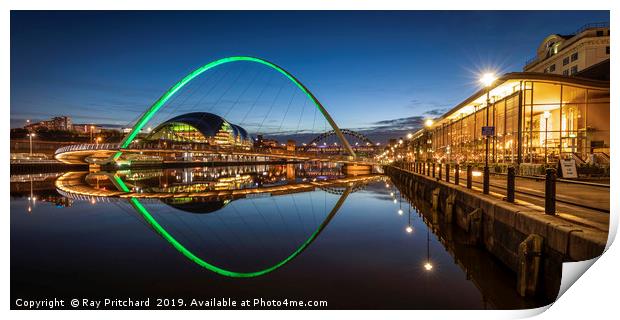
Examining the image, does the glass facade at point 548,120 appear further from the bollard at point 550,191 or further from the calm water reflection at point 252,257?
the bollard at point 550,191

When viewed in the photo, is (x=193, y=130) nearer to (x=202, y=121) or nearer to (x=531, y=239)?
(x=202, y=121)

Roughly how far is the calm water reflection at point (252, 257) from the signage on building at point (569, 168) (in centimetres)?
532

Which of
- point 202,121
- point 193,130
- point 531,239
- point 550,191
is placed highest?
point 202,121

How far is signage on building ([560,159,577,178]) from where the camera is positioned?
632 inches

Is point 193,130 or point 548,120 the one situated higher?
point 193,130

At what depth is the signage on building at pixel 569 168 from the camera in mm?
16061

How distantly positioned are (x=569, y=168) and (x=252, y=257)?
491 inches

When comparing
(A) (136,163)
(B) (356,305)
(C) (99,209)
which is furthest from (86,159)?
(B) (356,305)

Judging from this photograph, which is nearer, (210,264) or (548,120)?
(210,264)

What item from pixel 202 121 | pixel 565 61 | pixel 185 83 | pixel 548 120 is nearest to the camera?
pixel 548 120

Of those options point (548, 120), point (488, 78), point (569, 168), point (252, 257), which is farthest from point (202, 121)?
point (252, 257)

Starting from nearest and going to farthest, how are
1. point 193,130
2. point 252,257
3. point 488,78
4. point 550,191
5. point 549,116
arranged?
point 550,191 < point 252,257 < point 488,78 < point 549,116 < point 193,130

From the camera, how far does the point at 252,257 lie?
472 inches

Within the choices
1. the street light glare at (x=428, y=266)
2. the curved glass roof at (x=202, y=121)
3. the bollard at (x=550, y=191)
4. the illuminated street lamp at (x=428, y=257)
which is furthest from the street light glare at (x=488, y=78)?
the curved glass roof at (x=202, y=121)
